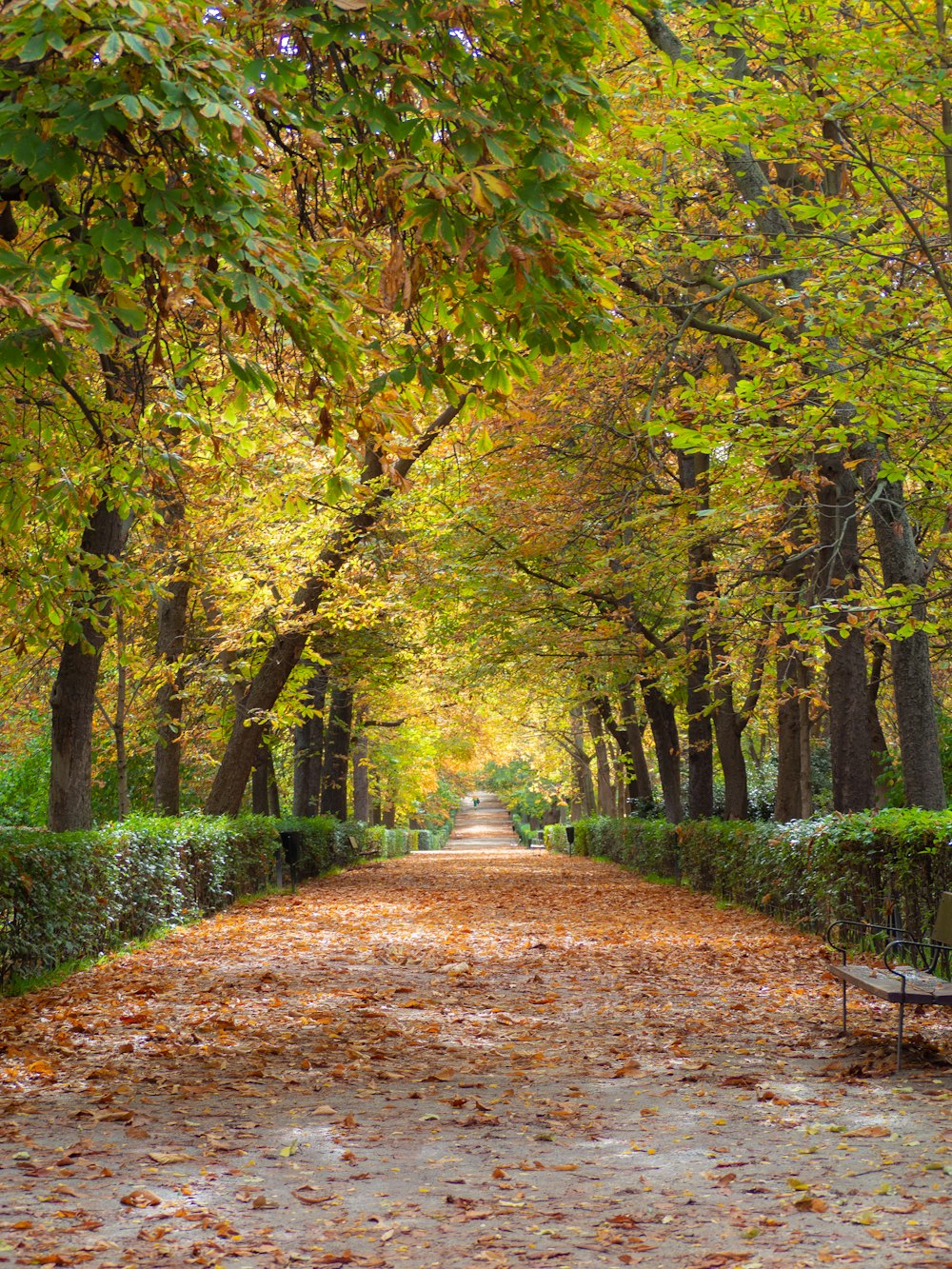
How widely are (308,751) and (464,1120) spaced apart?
21.7 m

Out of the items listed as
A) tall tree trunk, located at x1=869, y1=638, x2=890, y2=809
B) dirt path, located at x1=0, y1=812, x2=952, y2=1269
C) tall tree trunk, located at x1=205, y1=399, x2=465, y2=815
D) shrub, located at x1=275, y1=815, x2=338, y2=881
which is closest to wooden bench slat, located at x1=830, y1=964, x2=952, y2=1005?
dirt path, located at x1=0, y1=812, x2=952, y2=1269

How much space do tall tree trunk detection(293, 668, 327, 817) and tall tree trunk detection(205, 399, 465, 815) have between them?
6.87 m

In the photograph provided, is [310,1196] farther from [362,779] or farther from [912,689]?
[362,779]

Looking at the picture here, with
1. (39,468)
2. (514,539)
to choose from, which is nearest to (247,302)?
(39,468)

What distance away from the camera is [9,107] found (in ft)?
16.3

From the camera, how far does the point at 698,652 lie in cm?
1692

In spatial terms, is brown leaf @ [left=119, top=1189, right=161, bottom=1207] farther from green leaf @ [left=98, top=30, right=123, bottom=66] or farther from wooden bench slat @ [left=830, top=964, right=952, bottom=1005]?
green leaf @ [left=98, top=30, right=123, bottom=66]

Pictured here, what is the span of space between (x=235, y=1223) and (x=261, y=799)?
22.0 m

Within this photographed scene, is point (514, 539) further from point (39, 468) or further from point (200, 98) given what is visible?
point (200, 98)

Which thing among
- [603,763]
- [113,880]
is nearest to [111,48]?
[113,880]

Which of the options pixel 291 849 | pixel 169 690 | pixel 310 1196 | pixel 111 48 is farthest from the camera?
pixel 291 849

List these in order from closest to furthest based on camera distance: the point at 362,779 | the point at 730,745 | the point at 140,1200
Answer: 1. the point at 140,1200
2. the point at 730,745
3. the point at 362,779

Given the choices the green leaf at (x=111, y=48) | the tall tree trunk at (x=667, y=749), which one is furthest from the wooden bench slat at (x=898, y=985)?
the tall tree trunk at (x=667, y=749)

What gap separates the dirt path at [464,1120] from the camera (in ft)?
13.4
